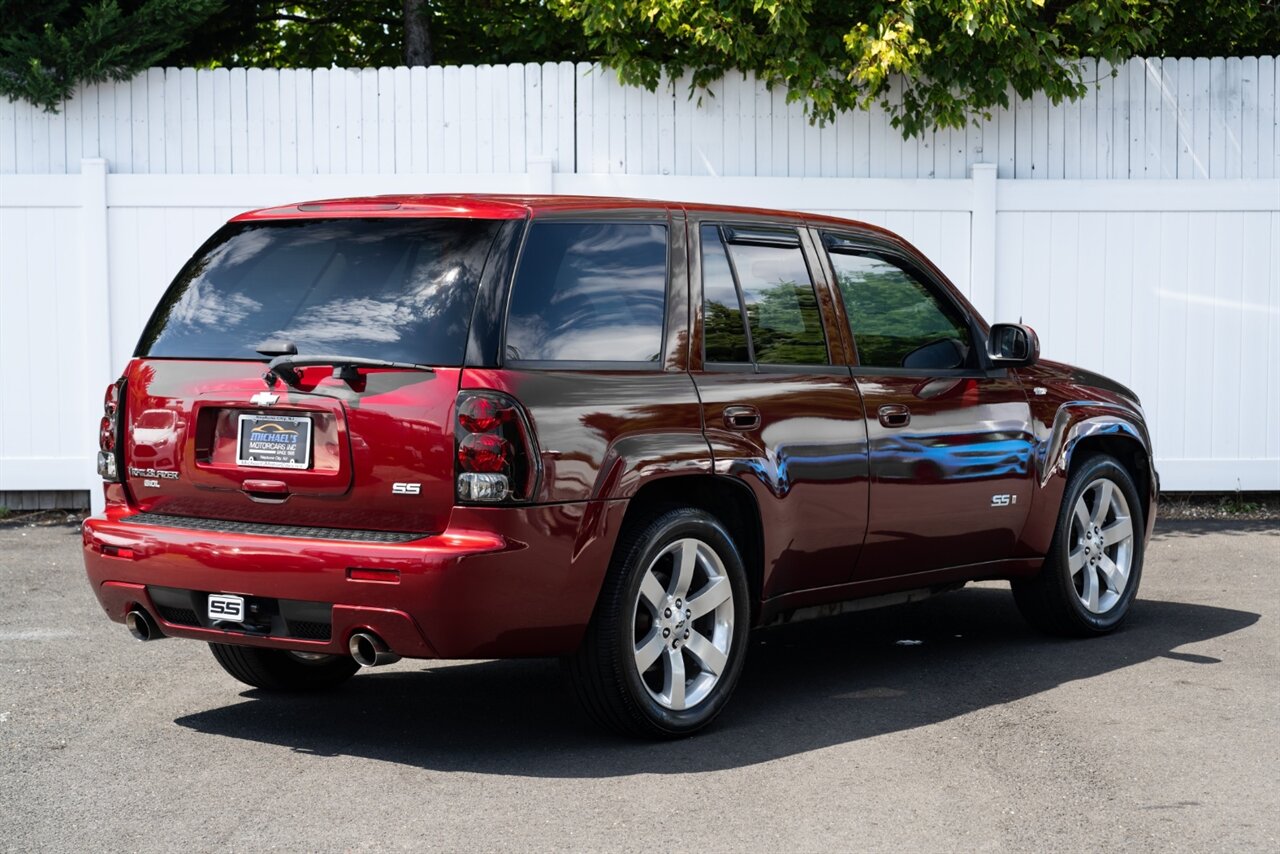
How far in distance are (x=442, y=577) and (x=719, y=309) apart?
158 centimetres

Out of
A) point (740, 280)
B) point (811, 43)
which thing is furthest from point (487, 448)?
point (811, 43)

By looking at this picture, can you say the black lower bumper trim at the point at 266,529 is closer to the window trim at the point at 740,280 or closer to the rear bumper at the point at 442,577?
the rear bumper at the point at 442,577

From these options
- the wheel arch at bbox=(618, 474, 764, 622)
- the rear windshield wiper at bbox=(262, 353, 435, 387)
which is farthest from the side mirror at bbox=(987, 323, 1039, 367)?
the rear windshield wiper at bbox=(262, 353, 435, 387)

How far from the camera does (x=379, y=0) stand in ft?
58.9

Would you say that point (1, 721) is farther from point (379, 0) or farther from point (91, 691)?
point (379, 0)

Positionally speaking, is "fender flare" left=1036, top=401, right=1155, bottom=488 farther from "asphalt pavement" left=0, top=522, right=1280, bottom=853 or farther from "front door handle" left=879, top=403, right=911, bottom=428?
"front door handle" left=879, top=403, right=911, bottom=428

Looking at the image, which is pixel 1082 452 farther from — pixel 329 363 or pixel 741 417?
pixel 329 363

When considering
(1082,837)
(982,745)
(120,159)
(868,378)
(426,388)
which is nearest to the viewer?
(1082,837)

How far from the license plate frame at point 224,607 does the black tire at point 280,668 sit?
96 cm

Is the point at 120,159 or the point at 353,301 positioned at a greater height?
the point at 120,159

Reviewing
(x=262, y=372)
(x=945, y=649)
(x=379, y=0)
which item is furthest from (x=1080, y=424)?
(x=379, y=0)

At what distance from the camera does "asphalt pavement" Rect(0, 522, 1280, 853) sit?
491cm

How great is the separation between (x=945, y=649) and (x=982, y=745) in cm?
183

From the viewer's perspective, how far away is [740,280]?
250 inches
